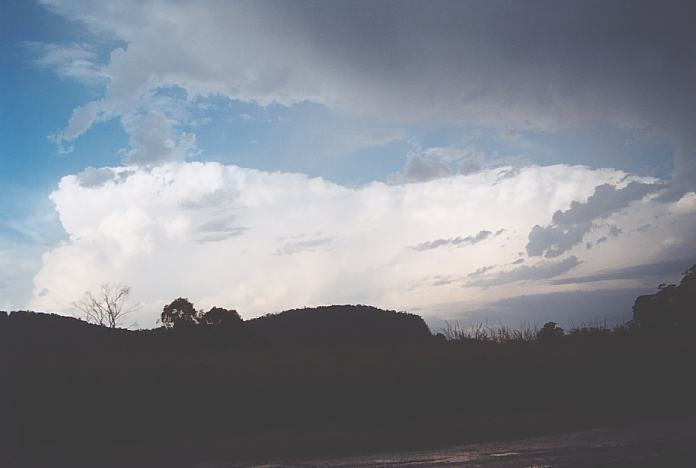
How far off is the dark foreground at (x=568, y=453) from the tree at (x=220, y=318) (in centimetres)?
3224

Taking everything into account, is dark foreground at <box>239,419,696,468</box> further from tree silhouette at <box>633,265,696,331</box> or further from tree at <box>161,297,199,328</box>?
tree at <box>161,297,199,328</box>

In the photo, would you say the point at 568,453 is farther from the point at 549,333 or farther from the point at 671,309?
the point at 671,309

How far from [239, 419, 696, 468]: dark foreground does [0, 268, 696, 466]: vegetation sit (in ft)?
6.86

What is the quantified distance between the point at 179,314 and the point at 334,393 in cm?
2470

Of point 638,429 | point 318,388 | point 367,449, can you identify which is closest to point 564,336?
point 318,388

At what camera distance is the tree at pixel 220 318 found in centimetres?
4153

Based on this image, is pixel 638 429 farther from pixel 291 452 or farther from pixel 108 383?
pixel 108 383

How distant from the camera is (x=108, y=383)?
1950cm

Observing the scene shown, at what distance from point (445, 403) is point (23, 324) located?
34.0m

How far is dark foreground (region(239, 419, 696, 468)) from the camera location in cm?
807

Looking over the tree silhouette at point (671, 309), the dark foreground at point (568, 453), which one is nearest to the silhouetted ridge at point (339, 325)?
the tree silhouette at point (671, 309)

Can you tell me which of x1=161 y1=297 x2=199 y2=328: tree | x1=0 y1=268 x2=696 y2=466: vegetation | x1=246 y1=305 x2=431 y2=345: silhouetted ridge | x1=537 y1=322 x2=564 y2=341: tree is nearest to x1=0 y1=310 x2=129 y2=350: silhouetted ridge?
x1=161 y1=297 x2=199 y2=328: tree

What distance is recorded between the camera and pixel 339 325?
217ft

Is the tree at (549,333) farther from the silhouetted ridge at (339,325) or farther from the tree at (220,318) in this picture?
the silhouetted ridge at (339,325)
